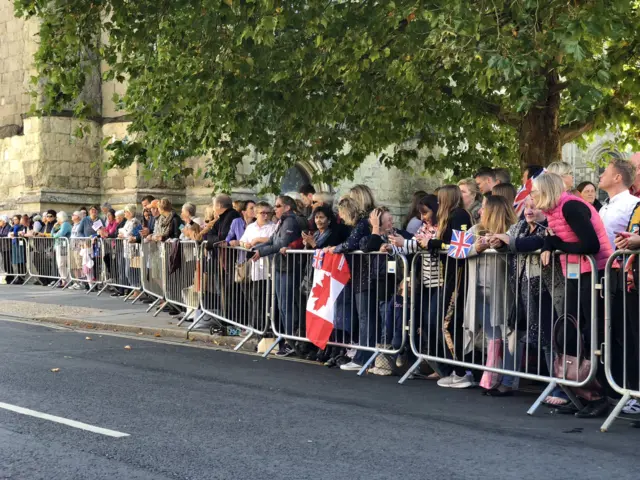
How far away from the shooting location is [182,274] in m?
14.7

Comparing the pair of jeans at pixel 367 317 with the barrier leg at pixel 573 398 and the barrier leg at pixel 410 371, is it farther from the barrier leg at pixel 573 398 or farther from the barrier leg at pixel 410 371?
the barrier leg at pixel 573 398

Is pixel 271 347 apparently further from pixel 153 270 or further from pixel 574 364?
pixel 153 270

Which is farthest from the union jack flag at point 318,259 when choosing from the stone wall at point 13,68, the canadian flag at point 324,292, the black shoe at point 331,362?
the stone wall at point 13,68

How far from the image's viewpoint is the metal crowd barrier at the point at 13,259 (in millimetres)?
24391

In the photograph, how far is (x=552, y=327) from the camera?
319 inches

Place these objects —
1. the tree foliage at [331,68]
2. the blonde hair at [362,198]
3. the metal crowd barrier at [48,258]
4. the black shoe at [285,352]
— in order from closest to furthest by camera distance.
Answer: the blonde hair at [362,198] → the tree foliage at [331,68] → the black shoe at [285,352] → the metal crowd barrier at [48,258]

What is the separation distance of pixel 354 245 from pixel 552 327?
282 centimetres

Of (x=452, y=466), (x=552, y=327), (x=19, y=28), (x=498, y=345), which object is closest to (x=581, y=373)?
(x=552, y=327)

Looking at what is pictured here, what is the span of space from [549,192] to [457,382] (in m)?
2.18

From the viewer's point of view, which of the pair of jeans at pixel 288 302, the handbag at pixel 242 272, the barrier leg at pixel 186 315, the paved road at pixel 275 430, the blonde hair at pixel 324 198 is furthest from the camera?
the barrier leg at pixel 186 315

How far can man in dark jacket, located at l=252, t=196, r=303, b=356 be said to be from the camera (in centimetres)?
1130

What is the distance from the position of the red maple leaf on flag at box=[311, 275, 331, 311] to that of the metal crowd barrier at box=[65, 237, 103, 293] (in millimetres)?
10735

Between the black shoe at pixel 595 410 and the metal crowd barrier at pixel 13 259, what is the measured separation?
742 inches

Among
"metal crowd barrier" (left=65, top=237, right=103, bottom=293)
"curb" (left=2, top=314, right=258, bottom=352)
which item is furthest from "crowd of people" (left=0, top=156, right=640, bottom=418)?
"metal crowd barrier" (left=65, top=237, right=103, bottom=293)
